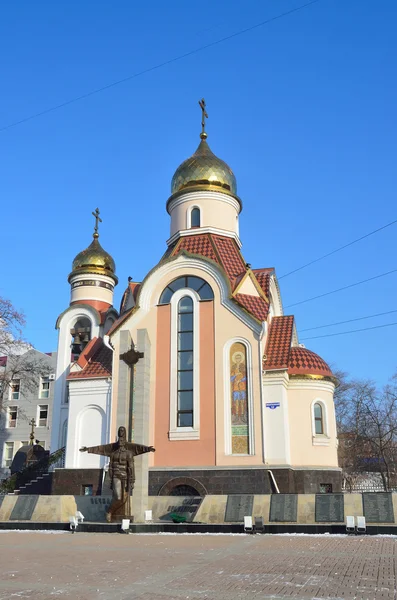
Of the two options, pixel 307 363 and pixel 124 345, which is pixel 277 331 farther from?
pixel 124 345

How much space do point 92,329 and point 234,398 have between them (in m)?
8.87

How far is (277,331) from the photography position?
20.5 meters

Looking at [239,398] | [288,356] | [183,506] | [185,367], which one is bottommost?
[183,506]

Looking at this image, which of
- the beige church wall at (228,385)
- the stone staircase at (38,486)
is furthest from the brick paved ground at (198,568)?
the stone staircase at (38,486)

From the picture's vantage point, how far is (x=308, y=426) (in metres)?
18.9

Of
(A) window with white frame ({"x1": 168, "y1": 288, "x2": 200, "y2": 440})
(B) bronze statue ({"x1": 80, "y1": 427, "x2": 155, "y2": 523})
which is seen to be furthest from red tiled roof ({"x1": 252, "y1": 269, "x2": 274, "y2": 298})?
(B) bronze statue ({"x1": 80, "y1": 427, "x2": 155, "y2": 523})

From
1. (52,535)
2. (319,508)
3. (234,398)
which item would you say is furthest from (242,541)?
(234,398)

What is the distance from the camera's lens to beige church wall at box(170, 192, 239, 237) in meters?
23.1

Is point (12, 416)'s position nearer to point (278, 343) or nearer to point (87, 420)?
point (87, 420)

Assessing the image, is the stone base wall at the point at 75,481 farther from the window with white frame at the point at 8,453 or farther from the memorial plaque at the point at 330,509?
the window with white frame at the point at 8,453

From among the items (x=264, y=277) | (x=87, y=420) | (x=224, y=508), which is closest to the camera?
(x=224, y=508)

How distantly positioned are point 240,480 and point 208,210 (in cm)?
1074

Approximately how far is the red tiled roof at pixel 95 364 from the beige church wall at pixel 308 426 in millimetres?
6670

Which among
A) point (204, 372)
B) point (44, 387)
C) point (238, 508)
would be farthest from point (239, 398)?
point (44, 387)
